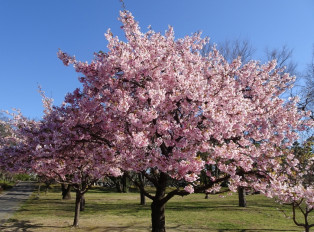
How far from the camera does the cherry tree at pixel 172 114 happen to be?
7.72 meters

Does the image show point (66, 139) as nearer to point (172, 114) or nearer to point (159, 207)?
point (172, 114)

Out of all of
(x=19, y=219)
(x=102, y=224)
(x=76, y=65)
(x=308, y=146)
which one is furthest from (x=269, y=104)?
(x=19, y=219)

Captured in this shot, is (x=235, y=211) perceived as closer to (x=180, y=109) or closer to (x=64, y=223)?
(x=64, y=223)

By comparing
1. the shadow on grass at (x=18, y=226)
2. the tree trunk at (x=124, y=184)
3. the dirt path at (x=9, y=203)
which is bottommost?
the dirt path at (x=9, y=203)

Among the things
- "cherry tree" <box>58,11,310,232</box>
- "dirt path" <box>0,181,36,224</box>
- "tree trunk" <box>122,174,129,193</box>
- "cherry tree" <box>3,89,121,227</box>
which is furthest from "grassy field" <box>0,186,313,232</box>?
"tree trunk" <box>122,174,129,193</box>

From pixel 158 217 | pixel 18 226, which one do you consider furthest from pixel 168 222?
pixel 18 226

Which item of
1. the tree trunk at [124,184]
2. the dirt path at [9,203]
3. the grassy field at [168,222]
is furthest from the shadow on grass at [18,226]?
the tree trunk at [124,184]

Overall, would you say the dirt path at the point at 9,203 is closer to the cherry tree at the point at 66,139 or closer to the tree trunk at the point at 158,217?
the cherry tree at the point at 66,139

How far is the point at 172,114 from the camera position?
346 inches

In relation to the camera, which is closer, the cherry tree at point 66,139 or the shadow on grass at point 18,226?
the cherry tree at point 66,139

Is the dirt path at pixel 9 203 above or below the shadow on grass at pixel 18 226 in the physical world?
below

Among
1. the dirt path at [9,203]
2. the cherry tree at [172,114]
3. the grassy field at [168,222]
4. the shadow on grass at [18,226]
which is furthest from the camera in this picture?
the dirt path at [9,203]

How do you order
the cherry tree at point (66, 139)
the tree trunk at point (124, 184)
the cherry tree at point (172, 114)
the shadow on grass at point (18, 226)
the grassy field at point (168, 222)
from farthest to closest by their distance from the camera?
1. the tree trunk at point (124, 184)
2. the grassy field at point (168, 222)
3. the shadow on grass at point (18, 226)
4. the cherry tree at point (66, 139)
5. the cherry tree at point (172, 114)

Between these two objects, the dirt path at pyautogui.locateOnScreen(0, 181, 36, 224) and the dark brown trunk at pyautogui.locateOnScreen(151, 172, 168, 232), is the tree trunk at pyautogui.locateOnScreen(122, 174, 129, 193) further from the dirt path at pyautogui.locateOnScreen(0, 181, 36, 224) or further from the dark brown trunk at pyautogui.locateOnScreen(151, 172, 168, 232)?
the dark brown trunk at pyautogui.locateOnScreen(151, 172, 168, 232)
